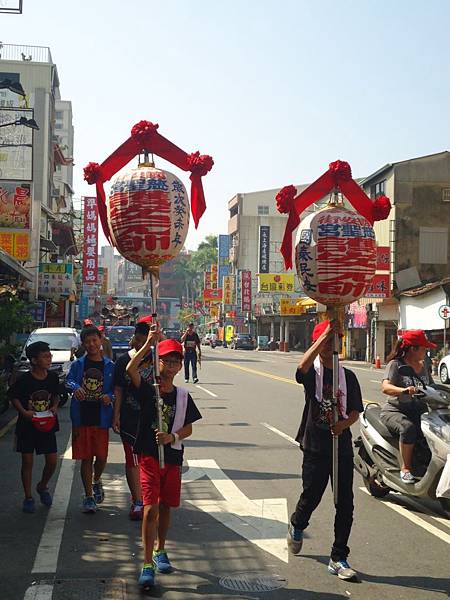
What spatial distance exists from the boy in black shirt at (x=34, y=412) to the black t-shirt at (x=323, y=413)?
279 cm

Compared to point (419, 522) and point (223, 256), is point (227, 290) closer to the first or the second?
point (223, 256)

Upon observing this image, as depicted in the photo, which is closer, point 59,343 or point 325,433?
point 325,433

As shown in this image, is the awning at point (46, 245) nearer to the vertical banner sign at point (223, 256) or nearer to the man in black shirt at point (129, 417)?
the man in black shirt at point (129, 417)

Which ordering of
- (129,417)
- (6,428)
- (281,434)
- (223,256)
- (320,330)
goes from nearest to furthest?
(320,330) < (129,417) < (281,434) < (6,428) < (223,256)

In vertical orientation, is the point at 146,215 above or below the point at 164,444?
above

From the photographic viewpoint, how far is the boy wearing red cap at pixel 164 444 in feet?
16.8

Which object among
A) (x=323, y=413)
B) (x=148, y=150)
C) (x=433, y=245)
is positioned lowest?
(x=323, y=413)

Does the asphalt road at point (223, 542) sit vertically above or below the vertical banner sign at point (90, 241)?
below

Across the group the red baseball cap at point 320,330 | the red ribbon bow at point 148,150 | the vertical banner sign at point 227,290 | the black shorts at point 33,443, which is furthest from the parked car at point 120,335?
the vertical banner sign at point 227,290

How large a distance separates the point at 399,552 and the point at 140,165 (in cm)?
368

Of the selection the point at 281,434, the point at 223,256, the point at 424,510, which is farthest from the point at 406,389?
the point at 223,256

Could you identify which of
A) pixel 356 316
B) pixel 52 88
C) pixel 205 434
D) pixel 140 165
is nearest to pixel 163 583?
pixel 140 165

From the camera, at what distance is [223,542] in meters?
6.20

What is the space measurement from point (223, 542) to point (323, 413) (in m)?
1.53
